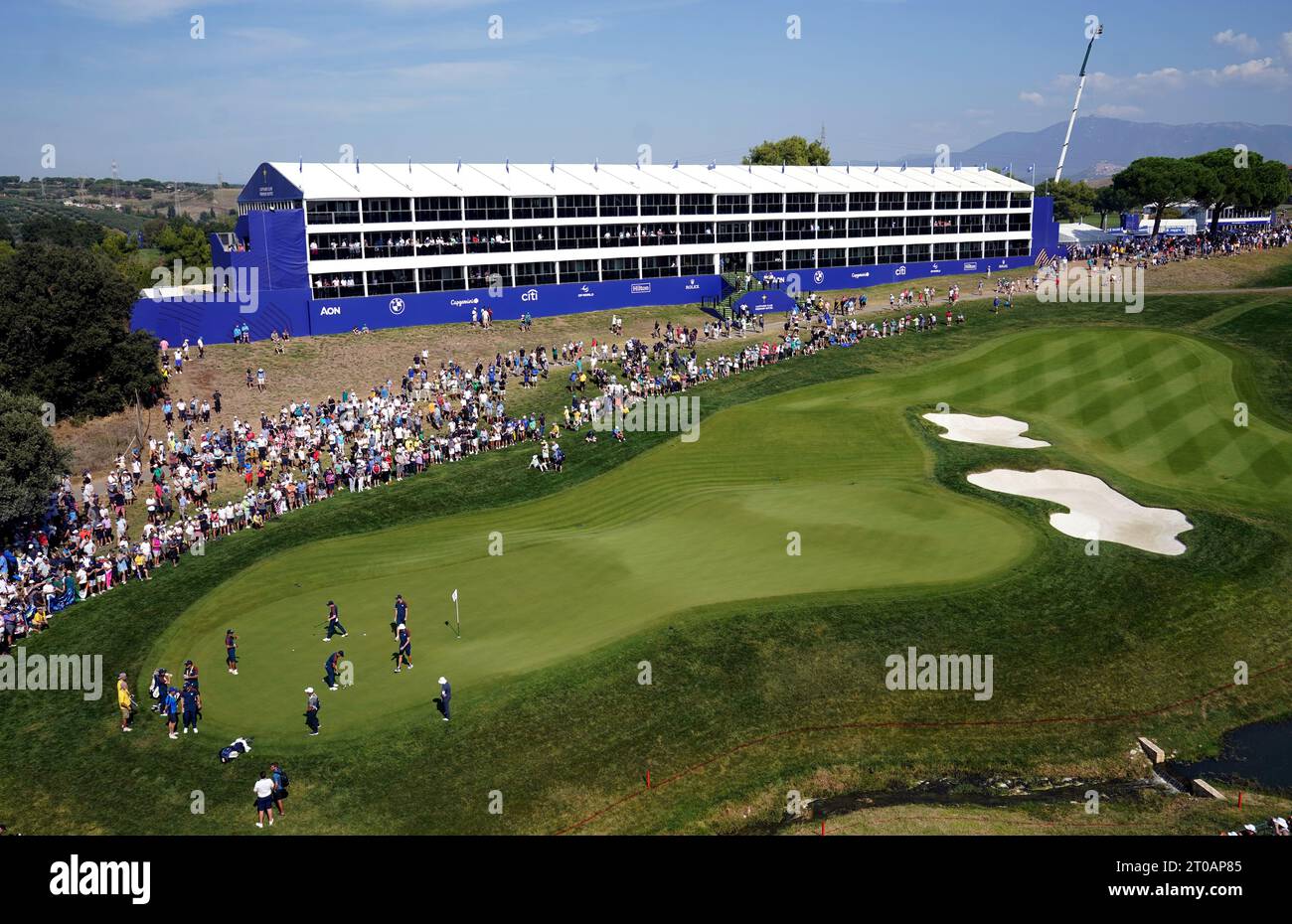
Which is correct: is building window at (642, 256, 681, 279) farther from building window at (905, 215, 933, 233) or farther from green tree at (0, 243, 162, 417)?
green tree at (0, 243, 162, 417)

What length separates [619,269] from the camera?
9112 centimetres

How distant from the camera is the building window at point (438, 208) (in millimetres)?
80700

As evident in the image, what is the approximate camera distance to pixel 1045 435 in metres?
56.6

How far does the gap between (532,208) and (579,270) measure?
671 centimetres

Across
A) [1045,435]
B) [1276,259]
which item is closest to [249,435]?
[1045,435]

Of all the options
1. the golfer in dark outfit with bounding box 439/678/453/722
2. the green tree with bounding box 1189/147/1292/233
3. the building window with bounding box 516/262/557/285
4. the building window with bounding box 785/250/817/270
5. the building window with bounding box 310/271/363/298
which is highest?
the green tree with bounding box 1189/147/1292/233

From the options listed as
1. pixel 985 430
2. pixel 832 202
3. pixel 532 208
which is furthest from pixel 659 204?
pixel 985 430

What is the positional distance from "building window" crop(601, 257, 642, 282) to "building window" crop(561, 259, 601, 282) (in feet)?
2.45

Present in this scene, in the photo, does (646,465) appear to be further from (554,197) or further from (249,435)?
(554,197)

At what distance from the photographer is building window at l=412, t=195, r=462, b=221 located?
8070cm

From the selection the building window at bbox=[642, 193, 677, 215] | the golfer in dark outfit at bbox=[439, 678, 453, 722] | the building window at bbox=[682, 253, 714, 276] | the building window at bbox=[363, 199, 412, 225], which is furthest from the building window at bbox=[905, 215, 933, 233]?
the golfer in dark outfit at bbox=[439, 678, 453, 722]

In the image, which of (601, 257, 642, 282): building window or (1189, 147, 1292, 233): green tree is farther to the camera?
(1189, 147, 1292, 233): green tree

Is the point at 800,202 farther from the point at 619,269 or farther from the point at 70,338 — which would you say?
the point at 70,338

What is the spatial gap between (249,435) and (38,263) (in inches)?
675
